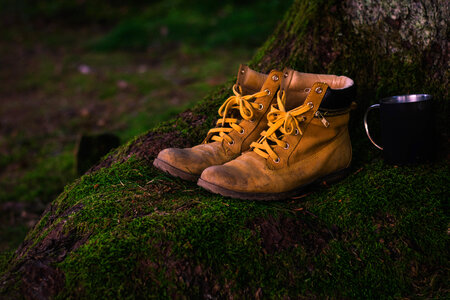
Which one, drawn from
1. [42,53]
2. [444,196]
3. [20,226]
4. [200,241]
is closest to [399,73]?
[444,196]

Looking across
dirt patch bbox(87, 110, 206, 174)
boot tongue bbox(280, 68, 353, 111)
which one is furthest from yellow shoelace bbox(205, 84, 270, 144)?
dirt patch bbox(87, 110, 206, 174)

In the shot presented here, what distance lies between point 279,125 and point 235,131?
35cm

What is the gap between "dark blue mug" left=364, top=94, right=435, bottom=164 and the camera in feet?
7.61

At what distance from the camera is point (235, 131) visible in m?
2.61

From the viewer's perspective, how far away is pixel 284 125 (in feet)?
7.63

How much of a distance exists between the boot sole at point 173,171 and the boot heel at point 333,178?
0.78 m

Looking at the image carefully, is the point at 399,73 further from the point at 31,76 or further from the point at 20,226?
the point at 31,76

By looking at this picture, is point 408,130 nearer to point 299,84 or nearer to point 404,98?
point 404,98

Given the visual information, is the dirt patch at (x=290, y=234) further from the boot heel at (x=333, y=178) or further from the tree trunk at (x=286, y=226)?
the boot heel at (x=333, y=178)

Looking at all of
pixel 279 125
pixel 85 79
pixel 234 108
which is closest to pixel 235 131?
pixel 234 108

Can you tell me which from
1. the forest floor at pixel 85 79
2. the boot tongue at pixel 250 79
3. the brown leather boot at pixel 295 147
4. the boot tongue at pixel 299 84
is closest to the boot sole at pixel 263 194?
the brown leather boot at pixel 295 147

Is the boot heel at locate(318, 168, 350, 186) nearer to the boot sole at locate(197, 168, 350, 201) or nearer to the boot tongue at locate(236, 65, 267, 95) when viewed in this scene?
the boot sole at locate(197, 168, 350, 201)

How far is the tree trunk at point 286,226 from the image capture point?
5.95ft

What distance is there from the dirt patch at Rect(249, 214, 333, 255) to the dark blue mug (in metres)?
0.69
